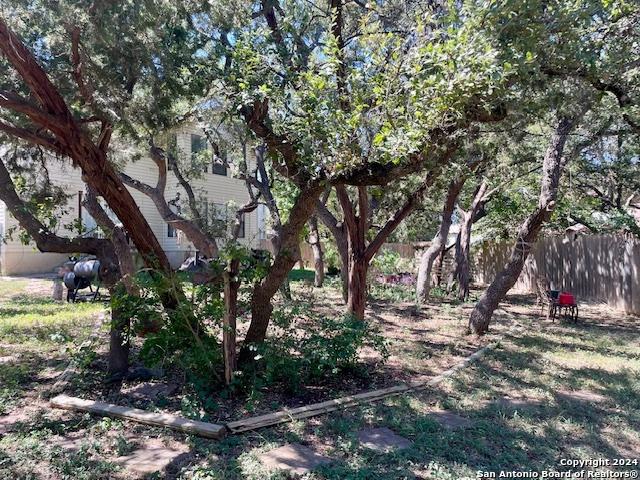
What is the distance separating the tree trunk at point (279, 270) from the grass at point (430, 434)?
1.36 meters

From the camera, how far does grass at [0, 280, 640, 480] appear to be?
3.58 meters

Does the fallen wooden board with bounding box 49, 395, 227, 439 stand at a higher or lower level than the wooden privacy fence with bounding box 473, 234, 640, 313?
lower

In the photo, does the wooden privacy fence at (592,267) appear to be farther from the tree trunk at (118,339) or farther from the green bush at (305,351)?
the tree trunk at (118,339)

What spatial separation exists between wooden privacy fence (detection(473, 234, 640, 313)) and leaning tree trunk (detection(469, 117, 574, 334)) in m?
4.49

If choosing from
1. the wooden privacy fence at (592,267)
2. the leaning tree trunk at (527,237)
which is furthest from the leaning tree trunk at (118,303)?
the wooden privacy fence at (592,267)

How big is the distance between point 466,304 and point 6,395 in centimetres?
1069

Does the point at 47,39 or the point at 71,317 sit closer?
the point at 47,39

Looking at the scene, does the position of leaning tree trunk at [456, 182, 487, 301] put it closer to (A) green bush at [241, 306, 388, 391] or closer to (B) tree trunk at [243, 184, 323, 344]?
(A) green bush at [241, 306, 388, 391]

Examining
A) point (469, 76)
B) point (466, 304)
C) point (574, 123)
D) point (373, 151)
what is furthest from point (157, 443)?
point (466, 304)

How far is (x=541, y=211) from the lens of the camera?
8.82 metres

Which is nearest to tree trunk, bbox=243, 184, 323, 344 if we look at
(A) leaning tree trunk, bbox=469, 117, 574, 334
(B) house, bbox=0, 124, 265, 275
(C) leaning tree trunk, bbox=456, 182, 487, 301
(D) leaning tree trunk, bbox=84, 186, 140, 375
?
(D) leaning tree trunk, bbox=84, 186, 140, 375

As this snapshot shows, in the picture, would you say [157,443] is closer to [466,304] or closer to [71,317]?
[71,317]

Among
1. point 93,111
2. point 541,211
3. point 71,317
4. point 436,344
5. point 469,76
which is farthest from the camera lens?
point 71,317

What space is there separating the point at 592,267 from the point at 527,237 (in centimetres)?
594
